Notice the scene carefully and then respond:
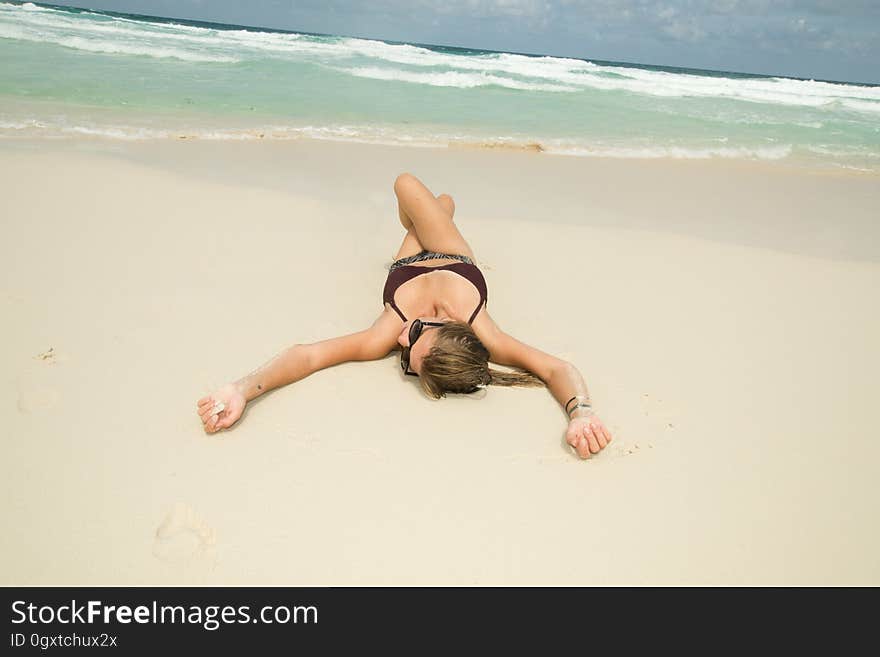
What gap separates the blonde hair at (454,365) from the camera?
278 centimetres

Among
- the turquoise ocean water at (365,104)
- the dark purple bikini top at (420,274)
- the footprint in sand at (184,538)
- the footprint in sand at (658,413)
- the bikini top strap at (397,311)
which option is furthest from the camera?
the turquoise ocean water at (365,104)

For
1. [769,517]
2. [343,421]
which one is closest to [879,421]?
[769,517]

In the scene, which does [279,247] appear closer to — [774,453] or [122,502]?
[122,502]

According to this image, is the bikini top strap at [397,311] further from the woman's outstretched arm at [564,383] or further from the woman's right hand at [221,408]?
the woman's right hand at [221,408]

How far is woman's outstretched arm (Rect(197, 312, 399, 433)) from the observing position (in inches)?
96.2

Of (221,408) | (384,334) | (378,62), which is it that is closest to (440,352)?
(384,334)

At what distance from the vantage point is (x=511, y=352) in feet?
10.1

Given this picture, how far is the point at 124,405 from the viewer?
2525mm

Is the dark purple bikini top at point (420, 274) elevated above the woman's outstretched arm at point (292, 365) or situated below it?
above

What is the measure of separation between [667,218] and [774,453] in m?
3.35

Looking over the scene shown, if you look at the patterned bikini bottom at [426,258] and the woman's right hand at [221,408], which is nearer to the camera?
the woman's right hand at [221,408]

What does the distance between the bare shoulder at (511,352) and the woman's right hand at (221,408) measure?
119cm

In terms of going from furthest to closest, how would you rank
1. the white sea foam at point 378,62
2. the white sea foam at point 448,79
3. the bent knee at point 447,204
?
the white sea foam at point 378,62 → the white sea foam at point 448,79 → the bent knee at point 447,204

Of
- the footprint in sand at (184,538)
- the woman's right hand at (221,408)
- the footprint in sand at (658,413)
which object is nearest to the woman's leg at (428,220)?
the footprint in sand at (658,413)
